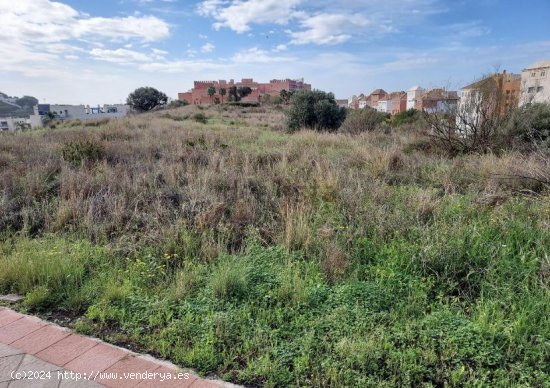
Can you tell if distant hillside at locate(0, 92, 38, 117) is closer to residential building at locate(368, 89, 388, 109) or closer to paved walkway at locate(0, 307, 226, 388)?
residential building at locate(368, 89, 388, 109)

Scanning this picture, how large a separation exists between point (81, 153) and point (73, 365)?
234 inches

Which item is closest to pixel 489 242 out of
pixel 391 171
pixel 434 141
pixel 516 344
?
pixel 516 344

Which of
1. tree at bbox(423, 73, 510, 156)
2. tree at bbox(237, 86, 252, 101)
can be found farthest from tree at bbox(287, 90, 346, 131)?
tree at bbox(237, 86, 252, 101)

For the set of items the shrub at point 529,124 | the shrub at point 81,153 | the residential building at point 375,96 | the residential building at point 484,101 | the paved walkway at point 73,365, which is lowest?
the paved walkway at point 73,365

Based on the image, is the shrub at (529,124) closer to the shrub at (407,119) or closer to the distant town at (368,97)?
the distant town at (368,97)

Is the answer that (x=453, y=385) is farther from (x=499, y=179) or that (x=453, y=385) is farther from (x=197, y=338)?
(x=499, y=179)

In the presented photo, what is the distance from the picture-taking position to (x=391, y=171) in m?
6.03

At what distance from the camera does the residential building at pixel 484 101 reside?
26.5ft

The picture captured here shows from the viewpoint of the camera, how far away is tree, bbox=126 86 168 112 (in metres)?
54.8

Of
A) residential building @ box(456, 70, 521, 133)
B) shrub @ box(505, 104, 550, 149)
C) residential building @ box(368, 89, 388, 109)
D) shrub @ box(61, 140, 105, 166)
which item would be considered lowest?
shrub @ box(61, 140, 105, 166)

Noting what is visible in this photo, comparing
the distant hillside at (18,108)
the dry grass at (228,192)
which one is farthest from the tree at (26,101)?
the dry grass at (228,192)

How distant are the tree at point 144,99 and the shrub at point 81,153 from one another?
52.1m

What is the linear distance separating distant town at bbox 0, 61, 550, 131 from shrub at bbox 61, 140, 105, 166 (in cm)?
818

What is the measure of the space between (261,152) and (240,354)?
19.1 feet
